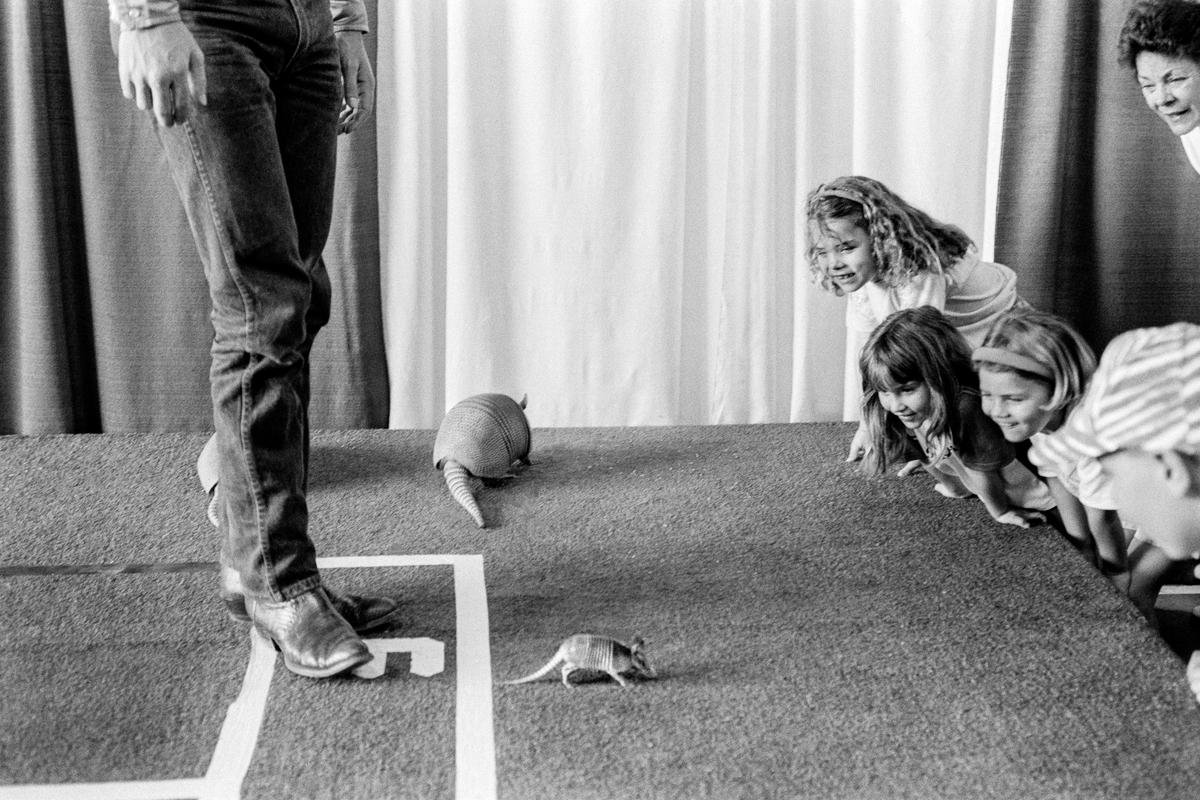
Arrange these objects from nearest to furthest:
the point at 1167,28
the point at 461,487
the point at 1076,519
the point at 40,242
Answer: the point at 1167,28 < the point at 1076,519 < the point at 461,487 < the point at 40,242

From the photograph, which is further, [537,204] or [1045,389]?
[537,204]

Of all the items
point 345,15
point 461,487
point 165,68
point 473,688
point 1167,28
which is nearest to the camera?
point 165,68

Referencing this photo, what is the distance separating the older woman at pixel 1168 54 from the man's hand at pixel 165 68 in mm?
1441

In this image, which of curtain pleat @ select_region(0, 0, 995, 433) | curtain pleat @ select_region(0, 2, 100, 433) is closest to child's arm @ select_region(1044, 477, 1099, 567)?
curtain pleat @ select_region(0, 0, 995, 433)

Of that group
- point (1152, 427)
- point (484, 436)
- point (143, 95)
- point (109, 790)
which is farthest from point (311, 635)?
point (1152, 427)

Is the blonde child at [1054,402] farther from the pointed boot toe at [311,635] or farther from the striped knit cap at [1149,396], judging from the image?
the pointed boot toe at [311,635]

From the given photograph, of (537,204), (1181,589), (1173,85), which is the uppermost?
(1173,85)

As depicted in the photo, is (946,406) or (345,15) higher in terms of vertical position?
(345,15)

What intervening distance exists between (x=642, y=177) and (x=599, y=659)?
146 cm

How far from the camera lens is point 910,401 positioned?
216cm

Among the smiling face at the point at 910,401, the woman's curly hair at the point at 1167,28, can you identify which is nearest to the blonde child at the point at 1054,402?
the smiling face at the point at 910,401

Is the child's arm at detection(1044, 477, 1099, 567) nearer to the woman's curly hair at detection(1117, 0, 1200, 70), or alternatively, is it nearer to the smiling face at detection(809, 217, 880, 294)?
the smiling face at detection(809, 217, 880, 294)

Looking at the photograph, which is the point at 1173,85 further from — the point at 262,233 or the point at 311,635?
the point at 311,635

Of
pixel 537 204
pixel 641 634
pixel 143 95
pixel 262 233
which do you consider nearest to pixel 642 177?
pixel 537 204
